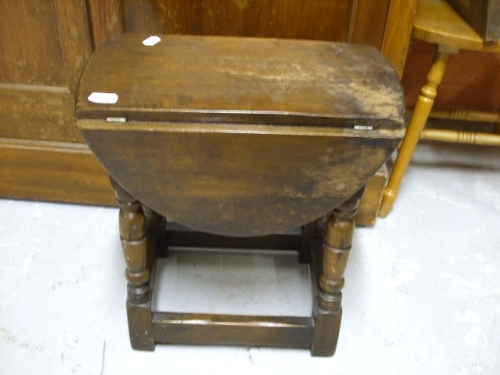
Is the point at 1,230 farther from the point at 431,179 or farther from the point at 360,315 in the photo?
the point at 431,179

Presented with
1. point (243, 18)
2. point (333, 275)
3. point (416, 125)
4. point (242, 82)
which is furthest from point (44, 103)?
point (416, 125)

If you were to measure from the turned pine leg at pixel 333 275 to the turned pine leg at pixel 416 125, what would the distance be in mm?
532

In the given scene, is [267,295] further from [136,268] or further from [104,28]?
[104,28]

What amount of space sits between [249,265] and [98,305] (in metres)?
0.41

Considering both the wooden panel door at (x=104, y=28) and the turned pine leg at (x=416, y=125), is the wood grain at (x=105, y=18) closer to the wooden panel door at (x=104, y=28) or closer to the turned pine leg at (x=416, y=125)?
the wooden panel door at (x=104, y=28)

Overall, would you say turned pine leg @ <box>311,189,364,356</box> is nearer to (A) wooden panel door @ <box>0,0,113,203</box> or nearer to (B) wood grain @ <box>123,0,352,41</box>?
(B) wood grain @ <box>123,0,352,41</box>

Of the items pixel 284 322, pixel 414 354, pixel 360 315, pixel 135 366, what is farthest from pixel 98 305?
pixel 414 354

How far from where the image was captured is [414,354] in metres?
1.22

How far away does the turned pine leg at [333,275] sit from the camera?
101cm

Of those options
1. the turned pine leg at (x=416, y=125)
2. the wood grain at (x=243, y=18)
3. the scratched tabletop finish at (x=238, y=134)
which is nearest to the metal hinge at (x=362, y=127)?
the scratched tabletop finish at (x=238, y=134)

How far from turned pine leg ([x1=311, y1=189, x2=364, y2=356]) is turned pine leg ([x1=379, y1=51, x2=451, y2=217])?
532 millimetres

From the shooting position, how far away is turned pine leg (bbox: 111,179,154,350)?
3.30ft

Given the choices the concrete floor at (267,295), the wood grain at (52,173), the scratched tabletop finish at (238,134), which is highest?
the scratched tabletop finish at (238,134)

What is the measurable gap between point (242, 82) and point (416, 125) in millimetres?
680
